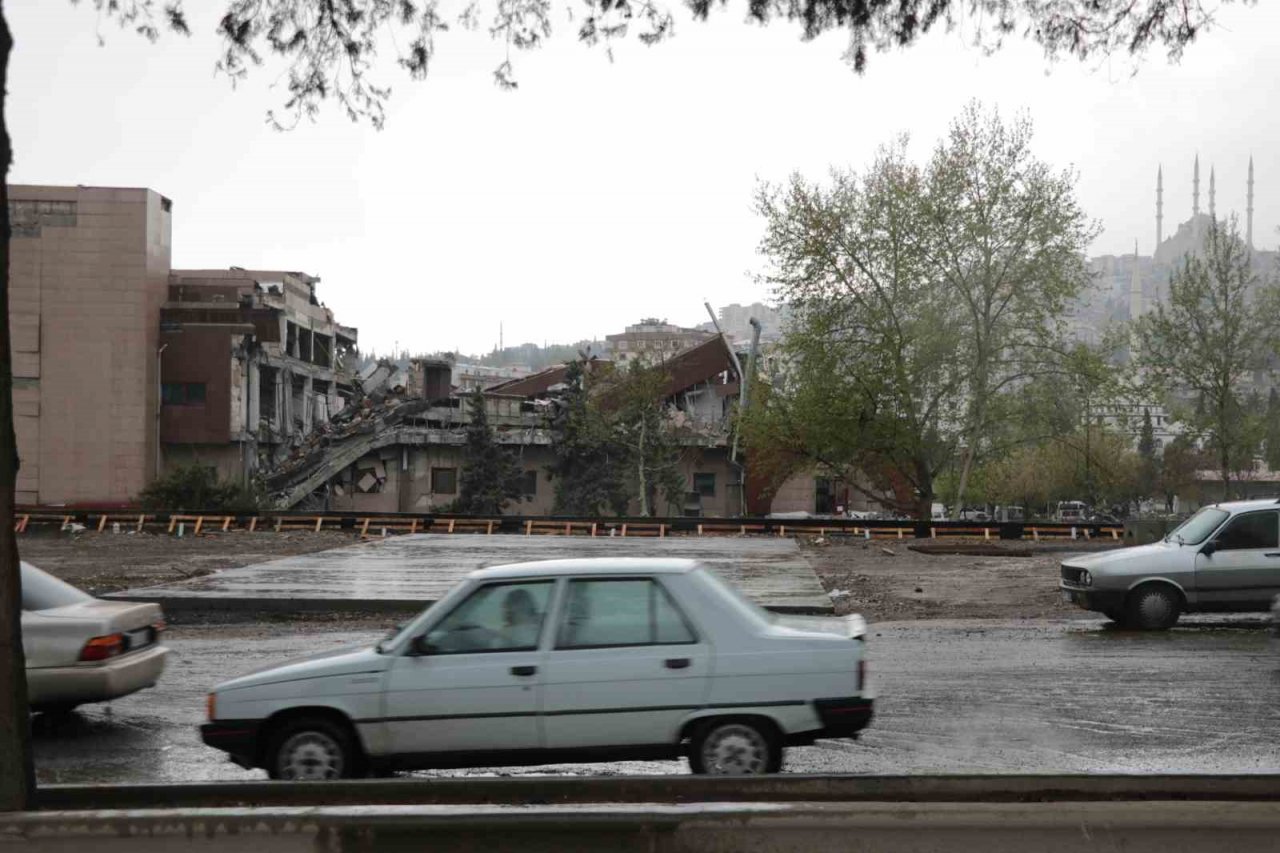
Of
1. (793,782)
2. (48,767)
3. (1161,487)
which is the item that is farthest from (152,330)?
(793,782)

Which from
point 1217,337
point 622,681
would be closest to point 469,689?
point 622,681

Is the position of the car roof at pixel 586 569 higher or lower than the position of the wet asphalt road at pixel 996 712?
higher

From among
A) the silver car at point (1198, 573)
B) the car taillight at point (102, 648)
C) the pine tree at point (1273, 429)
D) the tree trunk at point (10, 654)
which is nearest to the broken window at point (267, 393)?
the pine tree at point (1273, 429)

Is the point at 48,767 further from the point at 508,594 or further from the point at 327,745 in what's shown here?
the point at 508,594

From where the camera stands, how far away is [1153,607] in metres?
16.2

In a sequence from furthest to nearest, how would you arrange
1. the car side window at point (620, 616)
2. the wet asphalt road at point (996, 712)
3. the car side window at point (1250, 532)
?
1. the car side window at point (1250, 532)
2. the wet asphalt road at point (996, 712)
3. the car side window at point (620, 616)

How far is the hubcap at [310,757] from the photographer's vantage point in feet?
25.6

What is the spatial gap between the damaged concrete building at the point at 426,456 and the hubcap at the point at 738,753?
66.8 meters

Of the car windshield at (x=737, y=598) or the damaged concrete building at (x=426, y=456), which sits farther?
the damaged concrete building at (x=426, y=456)

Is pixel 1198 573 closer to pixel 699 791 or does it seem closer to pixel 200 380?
pixel 699 791

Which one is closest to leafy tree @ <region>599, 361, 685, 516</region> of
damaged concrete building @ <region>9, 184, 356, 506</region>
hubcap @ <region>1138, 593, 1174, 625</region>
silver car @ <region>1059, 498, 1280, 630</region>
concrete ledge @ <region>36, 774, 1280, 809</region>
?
damaged concrete building @ <region>9, 184, 356, 506</region>

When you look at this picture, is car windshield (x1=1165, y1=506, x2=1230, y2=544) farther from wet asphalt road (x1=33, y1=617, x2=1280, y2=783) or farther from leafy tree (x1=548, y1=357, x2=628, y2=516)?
leafy tree (x1=548, y1=357, x2=628, y2=516)

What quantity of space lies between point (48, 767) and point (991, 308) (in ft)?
149

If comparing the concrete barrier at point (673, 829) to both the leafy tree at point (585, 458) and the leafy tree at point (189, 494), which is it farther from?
the leafy tree at point (585, 458)
